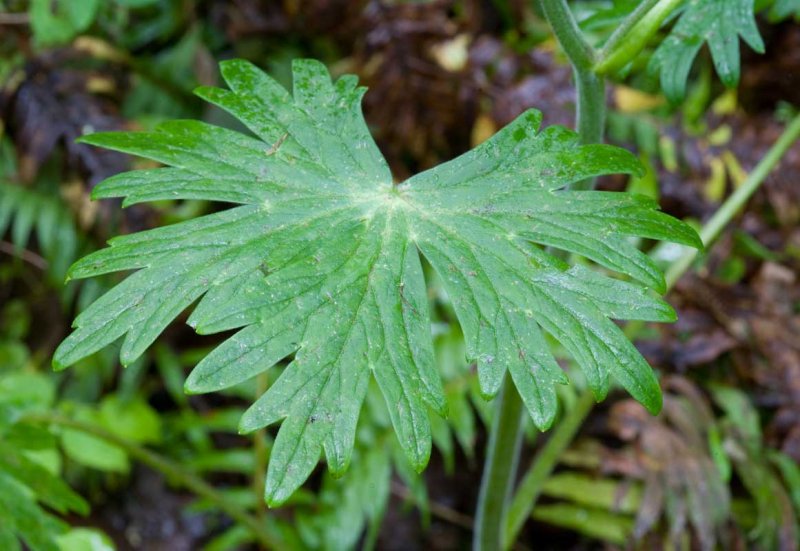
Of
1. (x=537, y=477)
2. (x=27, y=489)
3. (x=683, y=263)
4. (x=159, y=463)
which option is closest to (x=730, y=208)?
(x=683, y=263)

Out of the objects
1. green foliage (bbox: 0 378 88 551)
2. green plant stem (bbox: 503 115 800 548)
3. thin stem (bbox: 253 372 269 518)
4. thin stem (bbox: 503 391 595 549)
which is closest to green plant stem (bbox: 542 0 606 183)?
green plant stem (bbox: 503 115 800 548)

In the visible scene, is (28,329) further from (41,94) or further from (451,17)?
(451,17)

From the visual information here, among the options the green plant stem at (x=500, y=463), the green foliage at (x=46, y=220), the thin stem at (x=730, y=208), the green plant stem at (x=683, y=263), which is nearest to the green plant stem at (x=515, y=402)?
the green plant stem at (x=500, y=463)

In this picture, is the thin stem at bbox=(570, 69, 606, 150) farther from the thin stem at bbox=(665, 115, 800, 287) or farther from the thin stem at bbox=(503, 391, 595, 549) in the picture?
the thin stem at bbox=(503, 391, 595, 549)

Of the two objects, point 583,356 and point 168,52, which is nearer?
point 583,356

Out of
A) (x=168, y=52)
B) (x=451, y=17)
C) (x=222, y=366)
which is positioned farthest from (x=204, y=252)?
(x=451, y=17)

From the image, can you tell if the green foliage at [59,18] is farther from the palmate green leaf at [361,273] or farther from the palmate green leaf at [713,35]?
the palmate green leaf at [713,35]
